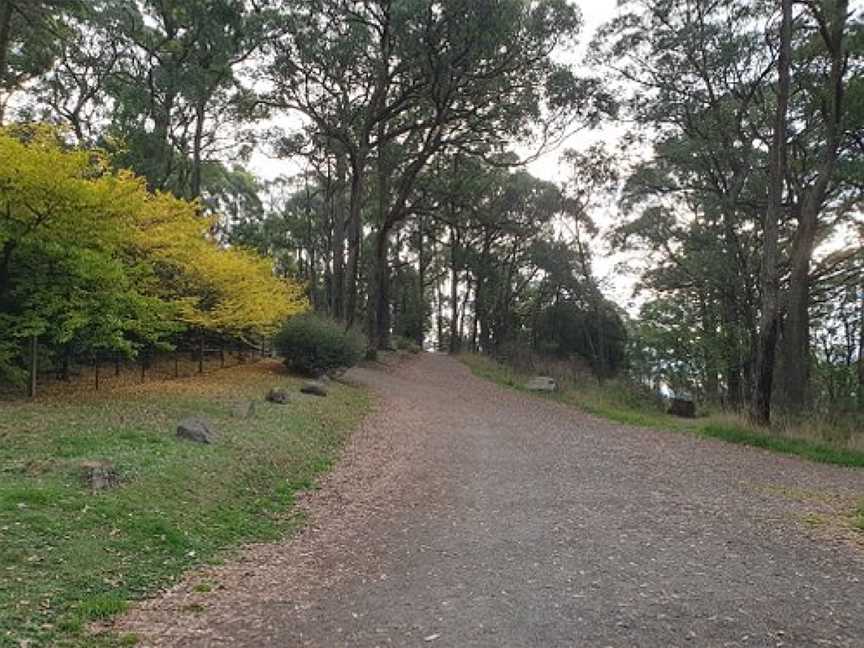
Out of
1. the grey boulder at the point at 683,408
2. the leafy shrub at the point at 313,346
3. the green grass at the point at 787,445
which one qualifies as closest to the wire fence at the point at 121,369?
the leafy shrub at the point at 313,346

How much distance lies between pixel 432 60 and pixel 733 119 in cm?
904

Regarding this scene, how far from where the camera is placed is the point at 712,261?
65.4 feet

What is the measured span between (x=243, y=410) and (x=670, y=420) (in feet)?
31.8

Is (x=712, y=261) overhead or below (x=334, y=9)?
below

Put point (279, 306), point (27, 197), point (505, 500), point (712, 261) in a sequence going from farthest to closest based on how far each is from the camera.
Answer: point (712, 261), point (279, 306), point (27, 197), point (505, 500)

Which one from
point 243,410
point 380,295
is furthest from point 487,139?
point 243,410

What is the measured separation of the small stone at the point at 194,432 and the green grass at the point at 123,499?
0.17 metres

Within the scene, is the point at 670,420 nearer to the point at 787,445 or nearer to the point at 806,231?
the point at 787,445

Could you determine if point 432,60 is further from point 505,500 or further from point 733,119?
point 505,500

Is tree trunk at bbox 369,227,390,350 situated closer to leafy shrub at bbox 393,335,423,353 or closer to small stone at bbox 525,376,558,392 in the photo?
leafy shrub at bbox 393,335,423,353

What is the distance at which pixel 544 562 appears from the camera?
5.00 meters

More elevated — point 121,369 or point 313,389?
point 121,369

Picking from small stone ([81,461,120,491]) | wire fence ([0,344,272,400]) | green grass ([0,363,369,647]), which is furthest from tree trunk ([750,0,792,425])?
wire fence ([0,344,272,400])

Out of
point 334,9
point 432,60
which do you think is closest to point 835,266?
point 432,60
